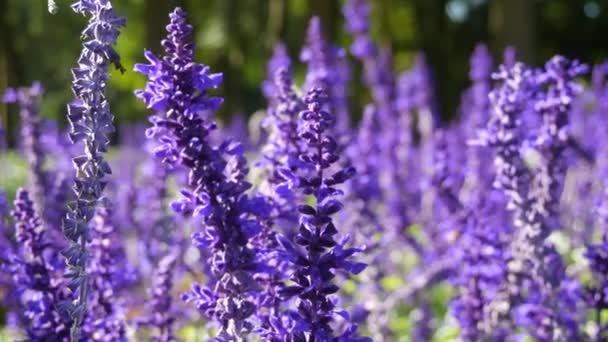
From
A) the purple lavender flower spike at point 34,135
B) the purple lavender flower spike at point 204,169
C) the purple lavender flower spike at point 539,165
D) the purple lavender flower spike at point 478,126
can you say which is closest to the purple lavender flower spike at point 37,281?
the purple lavender flower spike at point 204,169

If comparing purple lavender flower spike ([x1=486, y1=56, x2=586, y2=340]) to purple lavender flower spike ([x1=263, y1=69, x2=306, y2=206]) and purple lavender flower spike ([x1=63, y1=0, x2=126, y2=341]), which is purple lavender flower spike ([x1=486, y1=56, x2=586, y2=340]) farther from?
purple lavender flower spike ([x1=63, y1=0, x2=126, y2=341])

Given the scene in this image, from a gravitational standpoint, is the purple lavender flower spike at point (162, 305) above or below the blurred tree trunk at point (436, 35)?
below

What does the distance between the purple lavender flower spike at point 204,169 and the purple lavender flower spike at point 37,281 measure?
725mm

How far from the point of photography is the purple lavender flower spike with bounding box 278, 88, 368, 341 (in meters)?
2.57

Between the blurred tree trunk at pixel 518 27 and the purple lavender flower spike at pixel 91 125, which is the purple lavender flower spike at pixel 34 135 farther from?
the blurred tree trunk at pixel 518 27

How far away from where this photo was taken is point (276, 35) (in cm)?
1923

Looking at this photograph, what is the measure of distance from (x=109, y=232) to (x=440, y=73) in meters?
29.5

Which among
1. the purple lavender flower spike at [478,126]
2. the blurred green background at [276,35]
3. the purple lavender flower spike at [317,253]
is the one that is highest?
the blurred green background at [276,35]

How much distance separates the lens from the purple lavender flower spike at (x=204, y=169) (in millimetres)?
2541

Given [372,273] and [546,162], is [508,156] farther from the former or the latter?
[372,273]

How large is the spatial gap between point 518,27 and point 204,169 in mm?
18444

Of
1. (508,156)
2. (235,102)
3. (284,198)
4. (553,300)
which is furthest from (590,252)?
(235,102)

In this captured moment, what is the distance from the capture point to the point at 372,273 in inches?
215

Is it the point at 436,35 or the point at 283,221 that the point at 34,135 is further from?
the point at 436,35
